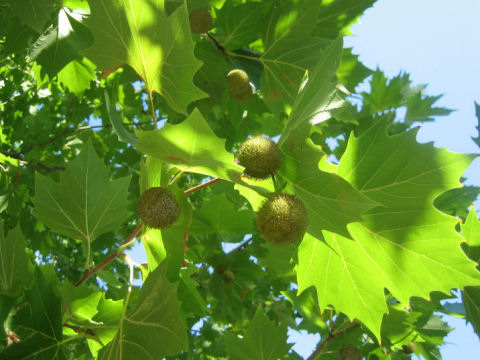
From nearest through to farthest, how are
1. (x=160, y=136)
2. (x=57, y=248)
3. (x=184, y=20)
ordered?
1. (x=160, y=136)
2. (x=184, y=20)
3. (x=57, y=248)

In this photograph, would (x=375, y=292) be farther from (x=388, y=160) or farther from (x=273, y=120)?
(x=273, y=120)

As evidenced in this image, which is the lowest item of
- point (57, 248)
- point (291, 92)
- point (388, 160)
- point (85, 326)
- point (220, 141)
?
point (57, 248)

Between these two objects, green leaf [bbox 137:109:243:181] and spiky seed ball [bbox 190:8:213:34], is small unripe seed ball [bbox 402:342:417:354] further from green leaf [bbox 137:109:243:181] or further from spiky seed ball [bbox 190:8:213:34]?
spiky seed ball [bbox 190:8:213:34]

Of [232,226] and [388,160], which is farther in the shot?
[232,226]

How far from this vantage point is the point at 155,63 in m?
1.85

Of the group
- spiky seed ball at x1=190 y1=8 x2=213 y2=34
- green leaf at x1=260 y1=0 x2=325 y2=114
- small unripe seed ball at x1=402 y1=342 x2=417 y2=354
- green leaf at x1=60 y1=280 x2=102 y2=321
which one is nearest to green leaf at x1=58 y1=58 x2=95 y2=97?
spiky seed ball at x1=190 y1=8 x2=213 y2=34

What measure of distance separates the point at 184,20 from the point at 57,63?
4.93ft

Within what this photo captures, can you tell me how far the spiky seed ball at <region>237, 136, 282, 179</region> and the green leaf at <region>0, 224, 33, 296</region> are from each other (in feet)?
4.07

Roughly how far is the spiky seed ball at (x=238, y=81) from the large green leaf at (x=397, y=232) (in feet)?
4.12

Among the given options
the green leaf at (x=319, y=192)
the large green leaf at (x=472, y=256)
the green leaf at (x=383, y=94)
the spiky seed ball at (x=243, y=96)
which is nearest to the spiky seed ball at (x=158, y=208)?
the green leaf at (x=319, y=192)

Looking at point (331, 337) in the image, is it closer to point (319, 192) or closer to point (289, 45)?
point (319, 192)

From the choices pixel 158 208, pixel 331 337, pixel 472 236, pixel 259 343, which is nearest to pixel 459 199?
pixel 472 236

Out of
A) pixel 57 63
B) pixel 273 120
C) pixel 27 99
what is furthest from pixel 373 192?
pixel 27 99

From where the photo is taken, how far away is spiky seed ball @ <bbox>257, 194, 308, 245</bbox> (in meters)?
1.54
